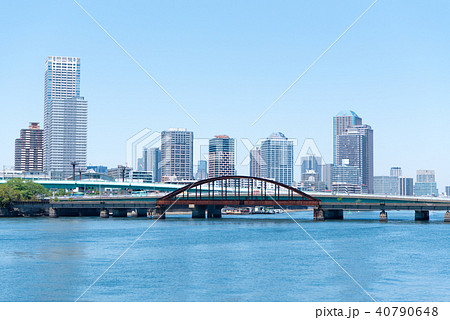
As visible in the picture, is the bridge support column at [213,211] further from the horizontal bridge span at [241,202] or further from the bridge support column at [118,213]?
the bridge support column at [118,213]

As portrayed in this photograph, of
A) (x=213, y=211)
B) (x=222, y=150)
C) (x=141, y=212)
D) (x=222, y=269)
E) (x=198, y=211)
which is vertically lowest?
(x=141, y=212)

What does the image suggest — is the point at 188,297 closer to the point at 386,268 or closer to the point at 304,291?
the point at 304,291

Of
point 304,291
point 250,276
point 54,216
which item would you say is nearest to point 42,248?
point 250,276

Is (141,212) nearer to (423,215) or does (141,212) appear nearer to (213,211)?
(213,211)

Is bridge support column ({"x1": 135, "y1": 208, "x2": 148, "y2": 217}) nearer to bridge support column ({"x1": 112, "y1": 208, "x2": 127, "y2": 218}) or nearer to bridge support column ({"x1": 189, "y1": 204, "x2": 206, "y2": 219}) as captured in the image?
bridge support column ({"x1": 112, "y1": 208, "x2": 127, "y2": 218})

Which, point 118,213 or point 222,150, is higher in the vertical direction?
point 222,150

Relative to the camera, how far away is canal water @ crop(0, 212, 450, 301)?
4184 centimetres

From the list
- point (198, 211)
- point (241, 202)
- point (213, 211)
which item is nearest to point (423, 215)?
point (241, 202)

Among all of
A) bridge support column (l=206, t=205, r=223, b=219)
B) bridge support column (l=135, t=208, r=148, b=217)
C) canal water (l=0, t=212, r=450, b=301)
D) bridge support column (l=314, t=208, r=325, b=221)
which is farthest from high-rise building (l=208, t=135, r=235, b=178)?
bridge support column (l=135, t=208, r=148, b=217)

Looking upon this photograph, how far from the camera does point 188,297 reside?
1601 inches

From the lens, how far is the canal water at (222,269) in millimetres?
41844

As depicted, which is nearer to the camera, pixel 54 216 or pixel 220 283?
pixel 220 283

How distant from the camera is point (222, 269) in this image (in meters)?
53.9
